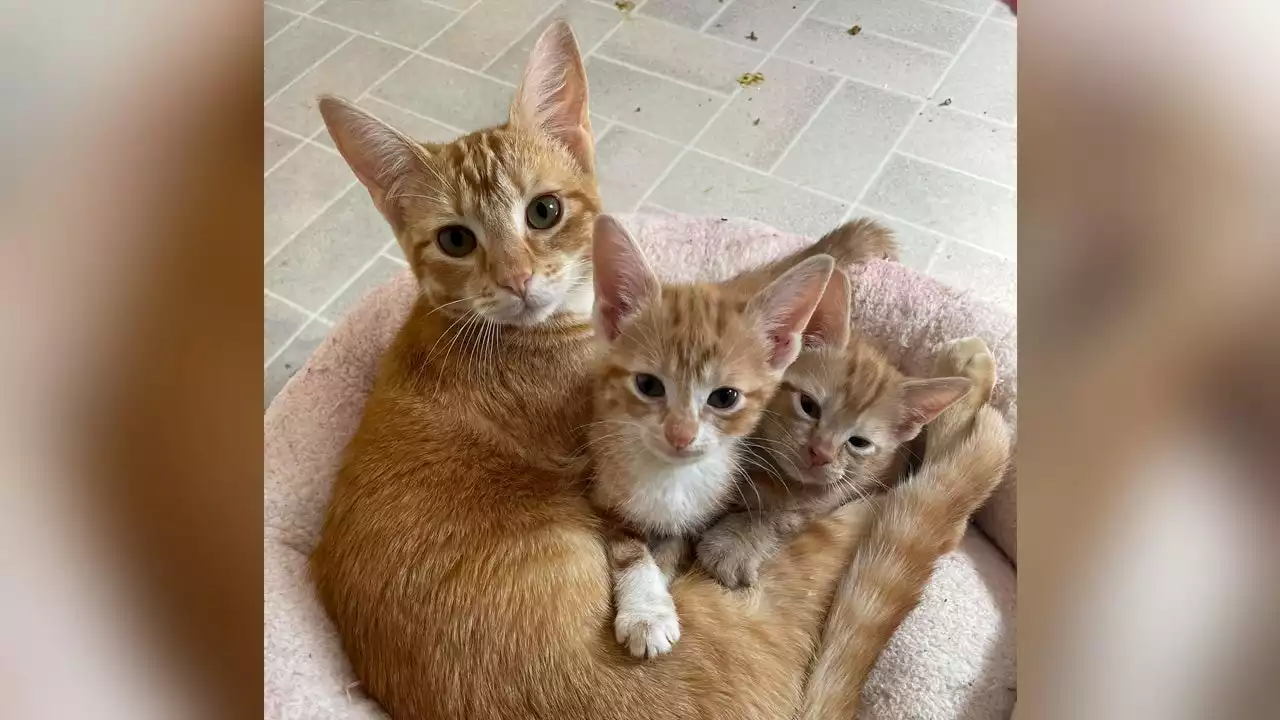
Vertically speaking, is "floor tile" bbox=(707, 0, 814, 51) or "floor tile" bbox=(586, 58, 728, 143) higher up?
"floor tile" bbox=(707, 0, 814, 51)

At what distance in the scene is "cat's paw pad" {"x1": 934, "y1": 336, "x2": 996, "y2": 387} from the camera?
102 cm

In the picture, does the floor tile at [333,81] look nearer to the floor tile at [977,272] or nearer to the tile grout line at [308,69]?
the tile grout line at [308,69]

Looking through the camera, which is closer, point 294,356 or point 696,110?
point 294,356

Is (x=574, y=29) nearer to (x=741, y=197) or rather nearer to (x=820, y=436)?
(x=741, y=197)

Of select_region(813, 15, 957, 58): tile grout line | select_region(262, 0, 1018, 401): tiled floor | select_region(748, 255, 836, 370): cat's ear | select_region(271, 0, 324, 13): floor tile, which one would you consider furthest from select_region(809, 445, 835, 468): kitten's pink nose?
select_region(271, 0, 324, 13): floor tile

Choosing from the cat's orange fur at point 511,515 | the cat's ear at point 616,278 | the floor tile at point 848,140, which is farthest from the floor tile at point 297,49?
the cat's ear at point 616,278

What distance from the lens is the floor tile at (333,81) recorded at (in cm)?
156

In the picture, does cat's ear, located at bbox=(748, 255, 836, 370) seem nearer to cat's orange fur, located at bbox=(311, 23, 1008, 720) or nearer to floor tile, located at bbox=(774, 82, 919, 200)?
cat's orange fur, located at bbox=(311, 23, 1008, 720)

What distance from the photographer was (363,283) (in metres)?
1.50

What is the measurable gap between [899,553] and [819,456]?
130mm

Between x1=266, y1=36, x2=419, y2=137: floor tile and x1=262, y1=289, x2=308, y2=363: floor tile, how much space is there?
1.10 ft

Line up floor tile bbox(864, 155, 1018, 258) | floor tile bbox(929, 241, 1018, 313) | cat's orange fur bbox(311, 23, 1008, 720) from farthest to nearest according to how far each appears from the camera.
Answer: floor tile bbox(864, 155, 1018, 258)
floor tile bbox(929, 241, 1018, 313)
cat's orange fur bbox(311, 23, 1008, 720)

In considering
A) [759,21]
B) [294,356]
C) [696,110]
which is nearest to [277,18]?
[294,356]

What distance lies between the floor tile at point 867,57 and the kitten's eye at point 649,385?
948 mm
